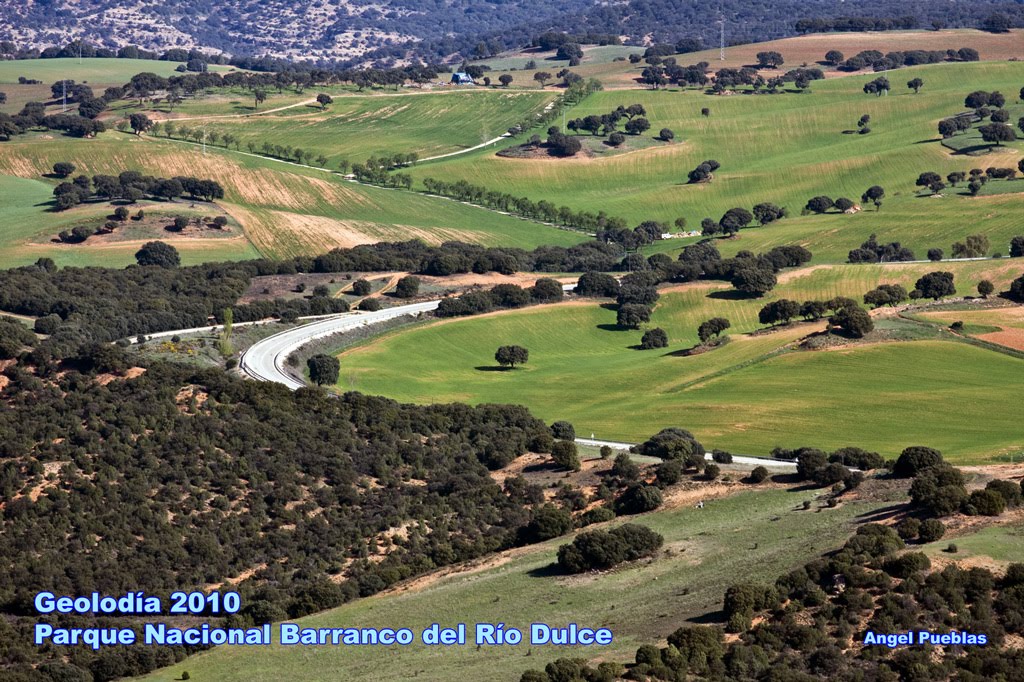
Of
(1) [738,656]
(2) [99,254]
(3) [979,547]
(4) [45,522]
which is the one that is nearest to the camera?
(1) [738,656]

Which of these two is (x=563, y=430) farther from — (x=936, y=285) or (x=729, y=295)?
(x=936, y=285)

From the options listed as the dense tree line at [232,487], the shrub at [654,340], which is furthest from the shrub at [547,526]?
the shrub at [654,340]

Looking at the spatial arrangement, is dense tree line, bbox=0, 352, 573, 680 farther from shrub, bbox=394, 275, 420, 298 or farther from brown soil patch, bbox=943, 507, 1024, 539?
shrub, bbox=394, 275, 420, 298

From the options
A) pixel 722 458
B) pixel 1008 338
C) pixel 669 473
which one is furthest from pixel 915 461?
pixel 1008 338

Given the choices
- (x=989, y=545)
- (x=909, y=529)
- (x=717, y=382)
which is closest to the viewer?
(x=989, y=545)

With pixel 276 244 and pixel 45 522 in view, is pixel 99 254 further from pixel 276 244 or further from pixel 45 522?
pixel 45 522

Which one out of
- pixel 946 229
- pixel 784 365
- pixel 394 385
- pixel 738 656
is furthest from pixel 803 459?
pixel 946 229

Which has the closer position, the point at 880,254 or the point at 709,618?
the point at 709,618
